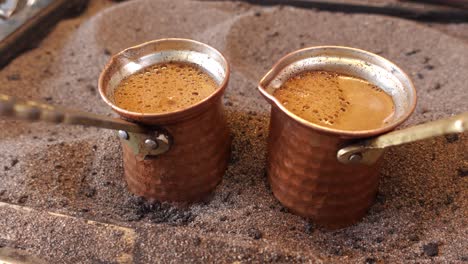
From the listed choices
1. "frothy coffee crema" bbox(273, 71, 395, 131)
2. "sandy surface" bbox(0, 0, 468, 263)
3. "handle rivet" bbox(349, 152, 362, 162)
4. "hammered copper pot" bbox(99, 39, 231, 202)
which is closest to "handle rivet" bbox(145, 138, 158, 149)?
"hammered copper pot" bbox(99, 39, 231, 202)

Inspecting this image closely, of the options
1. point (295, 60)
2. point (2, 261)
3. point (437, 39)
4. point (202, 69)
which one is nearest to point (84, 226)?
point (2, 261)

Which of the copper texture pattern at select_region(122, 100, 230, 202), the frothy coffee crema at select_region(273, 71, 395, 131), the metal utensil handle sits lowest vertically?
the copper texture pattern at select_region(122, 100, 230, 202)

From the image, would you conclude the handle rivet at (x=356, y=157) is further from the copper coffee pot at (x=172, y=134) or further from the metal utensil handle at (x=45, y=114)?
the metal utensil handle at (x=45, y=114)

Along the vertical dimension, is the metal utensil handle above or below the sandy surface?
above

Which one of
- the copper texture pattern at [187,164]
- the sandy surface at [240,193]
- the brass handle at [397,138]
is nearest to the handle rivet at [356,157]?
the brass handle at [397,138]

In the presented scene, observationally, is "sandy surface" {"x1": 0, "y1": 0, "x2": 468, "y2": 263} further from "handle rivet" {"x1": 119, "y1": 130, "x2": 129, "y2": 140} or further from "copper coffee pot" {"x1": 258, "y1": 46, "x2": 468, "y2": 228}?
"handle rivet" {"x1": 119, "y1": 130, "x2": 129, "y2": 140}

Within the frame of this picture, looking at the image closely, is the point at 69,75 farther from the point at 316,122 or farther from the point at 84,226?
the point at 316,122
